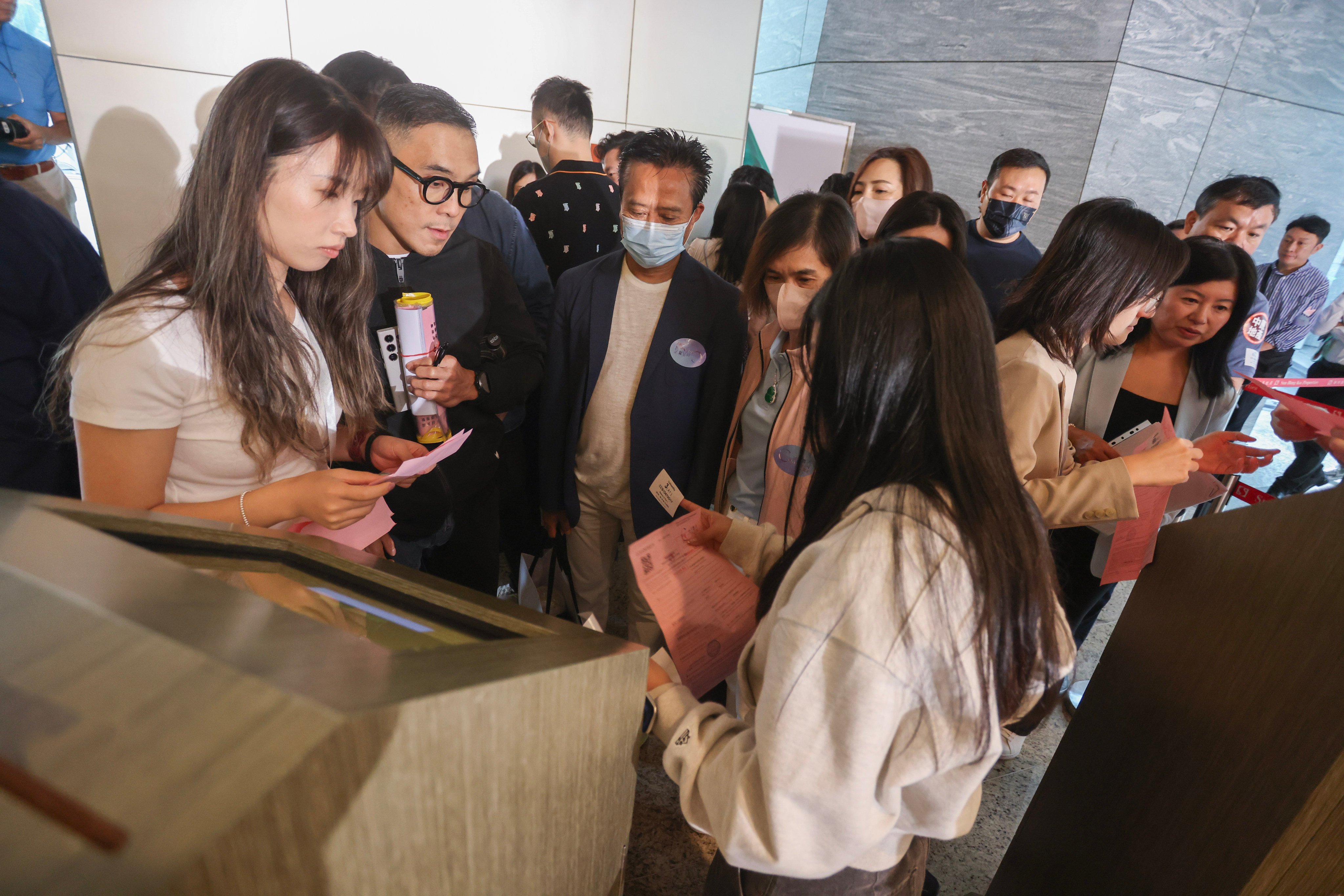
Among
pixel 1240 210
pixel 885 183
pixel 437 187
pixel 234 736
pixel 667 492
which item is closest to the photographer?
pixel 234 736

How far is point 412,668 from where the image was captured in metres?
0.40

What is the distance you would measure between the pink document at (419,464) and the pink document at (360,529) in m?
0.15

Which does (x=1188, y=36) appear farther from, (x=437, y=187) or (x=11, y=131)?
(x=11, y=131)

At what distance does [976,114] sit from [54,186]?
237 inches

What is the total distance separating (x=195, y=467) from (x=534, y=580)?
179 cm

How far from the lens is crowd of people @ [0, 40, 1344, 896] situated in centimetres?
78

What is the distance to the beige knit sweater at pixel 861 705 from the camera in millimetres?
744

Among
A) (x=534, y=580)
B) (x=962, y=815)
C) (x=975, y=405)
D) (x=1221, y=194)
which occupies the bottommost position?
(x=534, y=580)

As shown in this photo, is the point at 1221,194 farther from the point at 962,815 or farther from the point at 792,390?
the point at 962,815

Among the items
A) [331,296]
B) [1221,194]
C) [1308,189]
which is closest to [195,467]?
[331,296]

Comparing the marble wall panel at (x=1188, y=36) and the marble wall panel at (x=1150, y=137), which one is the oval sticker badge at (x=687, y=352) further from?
the marble wall panel at (x=1188, y=36)

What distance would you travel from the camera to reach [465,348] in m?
1.90

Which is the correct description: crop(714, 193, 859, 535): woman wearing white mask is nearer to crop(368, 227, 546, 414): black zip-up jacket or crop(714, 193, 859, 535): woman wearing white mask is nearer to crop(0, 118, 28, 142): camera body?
crop(368, 227, 546, 414): black zip-up jacket

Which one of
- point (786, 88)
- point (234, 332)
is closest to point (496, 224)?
point (234, 332)
